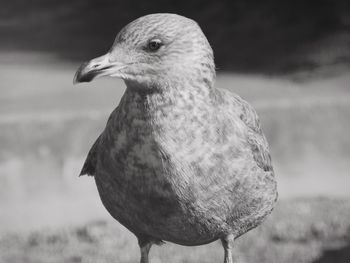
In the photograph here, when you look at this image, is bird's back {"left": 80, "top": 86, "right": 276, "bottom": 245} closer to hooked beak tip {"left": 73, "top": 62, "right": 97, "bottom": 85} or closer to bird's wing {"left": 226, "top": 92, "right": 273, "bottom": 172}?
bird's wing {"left": 226, "top": 92, "right": 273, "bottom": 172}

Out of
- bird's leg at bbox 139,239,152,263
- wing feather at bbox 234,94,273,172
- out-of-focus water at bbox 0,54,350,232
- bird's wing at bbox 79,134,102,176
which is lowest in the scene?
out-of-focus water at bbox 0,54,350,232

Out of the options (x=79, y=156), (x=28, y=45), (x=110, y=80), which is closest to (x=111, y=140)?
(x=79, y=156)

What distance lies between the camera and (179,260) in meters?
4.09

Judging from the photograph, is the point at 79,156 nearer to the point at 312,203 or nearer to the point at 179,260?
the point at 179,260

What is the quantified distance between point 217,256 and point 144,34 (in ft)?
6.56

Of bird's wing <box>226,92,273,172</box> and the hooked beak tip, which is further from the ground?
the hooked beak tip

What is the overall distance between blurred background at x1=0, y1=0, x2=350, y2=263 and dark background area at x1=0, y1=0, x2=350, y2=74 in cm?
1

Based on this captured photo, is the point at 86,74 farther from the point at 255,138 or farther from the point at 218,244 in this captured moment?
the point at 218,244

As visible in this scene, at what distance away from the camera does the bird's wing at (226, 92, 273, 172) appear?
2615 millimetres

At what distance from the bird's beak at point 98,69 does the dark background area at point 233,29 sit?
361cm

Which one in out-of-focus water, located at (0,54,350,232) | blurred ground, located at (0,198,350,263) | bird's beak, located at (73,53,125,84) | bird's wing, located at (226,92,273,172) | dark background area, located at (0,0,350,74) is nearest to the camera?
bird's beak, located at (73,53,125,84)

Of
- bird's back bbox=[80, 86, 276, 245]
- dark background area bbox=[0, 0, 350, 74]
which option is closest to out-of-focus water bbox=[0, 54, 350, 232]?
dark background area bbox=[0, 0, 350, 74]

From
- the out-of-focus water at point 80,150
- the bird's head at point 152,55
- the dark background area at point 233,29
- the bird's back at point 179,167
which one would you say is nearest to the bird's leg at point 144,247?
the bird's back at point 179,167

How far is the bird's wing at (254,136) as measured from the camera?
2.62 meters
